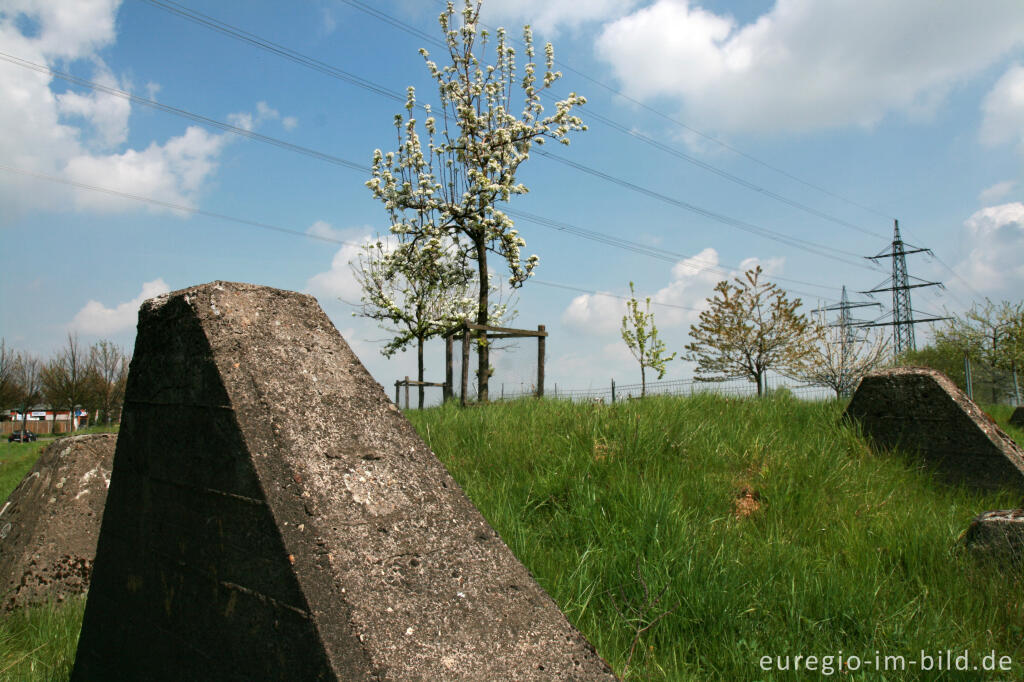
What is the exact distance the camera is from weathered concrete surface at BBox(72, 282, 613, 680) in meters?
1.70

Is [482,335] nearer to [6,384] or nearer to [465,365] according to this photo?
[465,365]

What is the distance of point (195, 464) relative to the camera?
2.09 meters

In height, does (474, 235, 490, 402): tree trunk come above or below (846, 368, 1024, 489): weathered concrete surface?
above

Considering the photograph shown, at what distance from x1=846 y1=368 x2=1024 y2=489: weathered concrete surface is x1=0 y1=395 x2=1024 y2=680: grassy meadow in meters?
0.19

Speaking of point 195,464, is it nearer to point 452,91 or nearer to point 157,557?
point 157,557

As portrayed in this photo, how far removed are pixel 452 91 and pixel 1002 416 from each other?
1536cm

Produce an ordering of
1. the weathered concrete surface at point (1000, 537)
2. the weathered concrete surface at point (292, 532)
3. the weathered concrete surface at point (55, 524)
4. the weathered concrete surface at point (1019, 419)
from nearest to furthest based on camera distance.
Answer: the weathered concrete surface at point (292, 532) < the weathered concrete surface at point (1000, 537) < the weathered concrete surface at point (55, 524) < the weathered concrete surface at point (1019, 419)

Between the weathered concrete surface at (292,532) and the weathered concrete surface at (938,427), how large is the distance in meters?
5.89

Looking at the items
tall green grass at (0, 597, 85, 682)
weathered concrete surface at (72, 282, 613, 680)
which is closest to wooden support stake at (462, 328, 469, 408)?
tall green grass at (0, 597, 85, 682)

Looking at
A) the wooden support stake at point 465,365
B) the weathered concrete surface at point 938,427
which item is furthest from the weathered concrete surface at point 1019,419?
the wooden support stake at point 465,365

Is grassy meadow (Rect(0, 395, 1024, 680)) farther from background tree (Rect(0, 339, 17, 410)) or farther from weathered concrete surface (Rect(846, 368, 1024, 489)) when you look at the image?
background tree (Rect(0, 339, 17, 410))

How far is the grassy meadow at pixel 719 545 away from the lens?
126 inches

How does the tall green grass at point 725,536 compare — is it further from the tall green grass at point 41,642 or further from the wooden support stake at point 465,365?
the wooden support stake at point 465,365

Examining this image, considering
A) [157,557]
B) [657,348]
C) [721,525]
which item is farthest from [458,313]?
[157,557]
